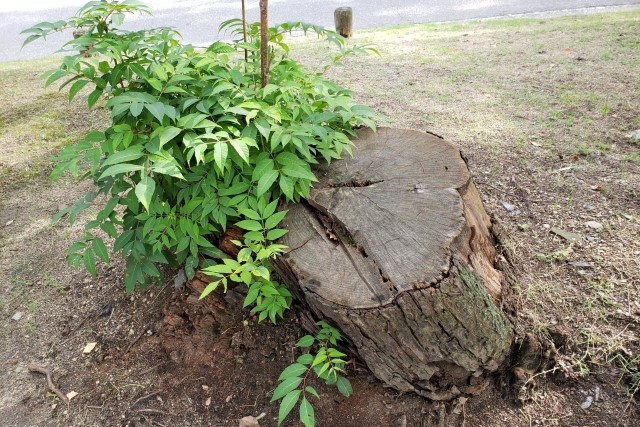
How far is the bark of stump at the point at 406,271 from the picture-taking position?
175 cm

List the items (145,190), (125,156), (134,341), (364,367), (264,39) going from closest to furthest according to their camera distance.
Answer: (145,190) < (125,156) < (264,39) < (364,367) < (134,341)

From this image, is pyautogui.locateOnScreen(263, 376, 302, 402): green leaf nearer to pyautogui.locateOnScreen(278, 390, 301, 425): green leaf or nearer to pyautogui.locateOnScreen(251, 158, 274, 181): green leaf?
pyautogui.locateOnScreen(278, 390, 301, 425): green leaf

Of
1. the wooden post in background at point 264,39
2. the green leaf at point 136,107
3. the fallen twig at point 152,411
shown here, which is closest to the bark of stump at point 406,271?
the wooden post in background at point 264,39

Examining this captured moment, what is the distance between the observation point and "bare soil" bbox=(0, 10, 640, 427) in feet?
6.62

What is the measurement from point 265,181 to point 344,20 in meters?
5.64

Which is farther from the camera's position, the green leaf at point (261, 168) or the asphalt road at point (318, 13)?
the asphalt road at point (318, 13)

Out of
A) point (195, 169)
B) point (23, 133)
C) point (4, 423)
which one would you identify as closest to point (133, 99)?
point (195, 169)

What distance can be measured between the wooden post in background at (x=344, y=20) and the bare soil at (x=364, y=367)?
2.63m

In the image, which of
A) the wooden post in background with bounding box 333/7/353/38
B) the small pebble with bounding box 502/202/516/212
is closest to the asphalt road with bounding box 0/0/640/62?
the wooden post in background with bounding box 333/7/353/38

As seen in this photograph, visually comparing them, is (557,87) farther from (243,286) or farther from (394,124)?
(243,286)

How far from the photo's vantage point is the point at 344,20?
6.77 m

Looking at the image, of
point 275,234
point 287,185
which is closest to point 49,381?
point 275,234

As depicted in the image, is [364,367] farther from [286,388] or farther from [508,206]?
[508,206]

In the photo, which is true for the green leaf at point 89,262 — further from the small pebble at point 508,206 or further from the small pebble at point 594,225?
the small pebble at point 594,225
